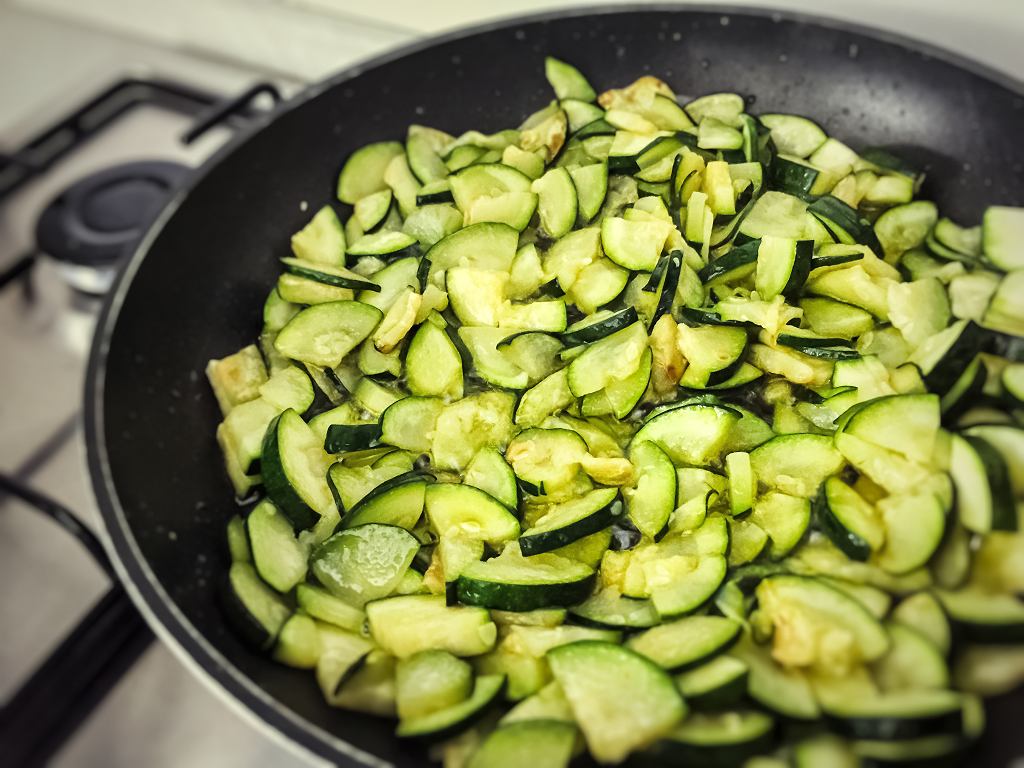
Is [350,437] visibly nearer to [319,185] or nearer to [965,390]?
[319,185]

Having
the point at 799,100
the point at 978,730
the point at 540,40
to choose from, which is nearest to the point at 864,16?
the point at 799,100

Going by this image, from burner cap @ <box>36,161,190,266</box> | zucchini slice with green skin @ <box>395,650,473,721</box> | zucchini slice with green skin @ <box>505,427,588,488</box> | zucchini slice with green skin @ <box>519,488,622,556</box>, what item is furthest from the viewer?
burner cap @ <box>36,161,190,266</box>

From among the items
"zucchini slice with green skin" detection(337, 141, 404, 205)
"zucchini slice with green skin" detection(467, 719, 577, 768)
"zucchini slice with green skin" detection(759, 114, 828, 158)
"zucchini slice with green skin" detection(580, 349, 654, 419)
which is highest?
"zucchini slice with green skin" detection(759, 114, 828, 158)

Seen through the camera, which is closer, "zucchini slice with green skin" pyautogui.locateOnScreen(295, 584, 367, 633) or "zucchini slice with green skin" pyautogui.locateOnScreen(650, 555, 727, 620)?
"zucchini slice with green skin" pyautogui.locateOnScreen(650, 555, 727, 620)

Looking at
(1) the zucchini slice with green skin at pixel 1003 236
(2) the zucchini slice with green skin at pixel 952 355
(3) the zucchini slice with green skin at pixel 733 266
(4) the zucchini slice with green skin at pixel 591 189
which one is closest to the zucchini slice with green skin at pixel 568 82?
(4) the zucchini slice with green skin at pixel 591 189

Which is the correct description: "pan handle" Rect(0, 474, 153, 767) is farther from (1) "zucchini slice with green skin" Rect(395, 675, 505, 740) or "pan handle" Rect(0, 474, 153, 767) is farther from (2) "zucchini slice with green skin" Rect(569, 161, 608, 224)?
(2) "zucchini slice with green skin" Rect(569, 161, 608, 224)

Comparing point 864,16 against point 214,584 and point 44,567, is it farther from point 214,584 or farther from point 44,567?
point 44,567

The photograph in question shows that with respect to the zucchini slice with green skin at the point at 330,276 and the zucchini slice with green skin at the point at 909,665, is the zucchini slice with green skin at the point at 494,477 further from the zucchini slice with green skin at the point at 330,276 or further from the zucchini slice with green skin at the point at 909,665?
the zucchini slice with green skin at the point at 909,665

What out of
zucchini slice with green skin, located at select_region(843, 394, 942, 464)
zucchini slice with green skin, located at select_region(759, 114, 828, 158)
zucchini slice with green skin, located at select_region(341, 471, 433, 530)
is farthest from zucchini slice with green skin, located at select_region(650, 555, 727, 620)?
zucchini slice with green skin, located at select_region(759, 114, 828, 158)
